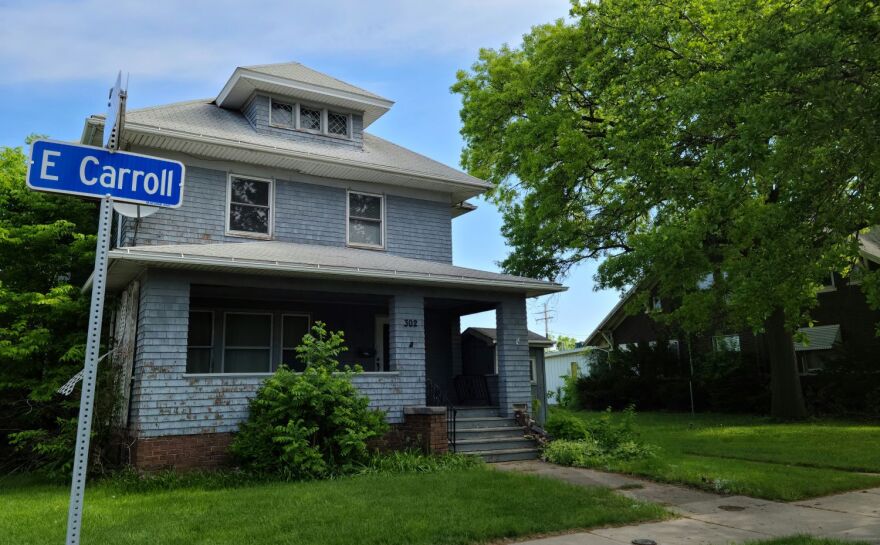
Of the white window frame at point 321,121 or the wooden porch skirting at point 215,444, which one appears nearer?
the wooden porch skirting at point 215,444

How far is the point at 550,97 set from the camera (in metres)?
20.8

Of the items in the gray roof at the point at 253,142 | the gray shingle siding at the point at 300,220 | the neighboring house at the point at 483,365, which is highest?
the gray roof at the point at 253,142

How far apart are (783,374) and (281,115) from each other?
55.9 ft

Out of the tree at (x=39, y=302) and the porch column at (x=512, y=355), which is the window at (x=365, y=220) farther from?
the tree at (x=39, y=302)

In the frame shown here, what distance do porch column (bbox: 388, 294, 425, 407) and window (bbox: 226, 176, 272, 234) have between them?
343 cm

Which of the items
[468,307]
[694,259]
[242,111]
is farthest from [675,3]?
[242,111]

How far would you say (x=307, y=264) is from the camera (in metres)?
11.7

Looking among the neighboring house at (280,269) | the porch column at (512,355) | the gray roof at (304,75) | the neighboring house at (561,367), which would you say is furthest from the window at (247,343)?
the neighboring house at (561,367)

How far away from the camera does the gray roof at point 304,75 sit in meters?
15.2

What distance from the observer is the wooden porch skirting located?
1045cm

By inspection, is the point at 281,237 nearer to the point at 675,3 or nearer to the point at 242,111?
the point at 242,111

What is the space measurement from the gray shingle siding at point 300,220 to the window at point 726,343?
48.9 feet

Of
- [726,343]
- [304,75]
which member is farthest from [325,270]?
[726,343]

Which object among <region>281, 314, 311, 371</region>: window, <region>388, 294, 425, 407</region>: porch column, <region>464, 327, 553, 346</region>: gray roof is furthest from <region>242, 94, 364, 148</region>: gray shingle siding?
<region>464, 327, 553, 346</region>: gray roof
